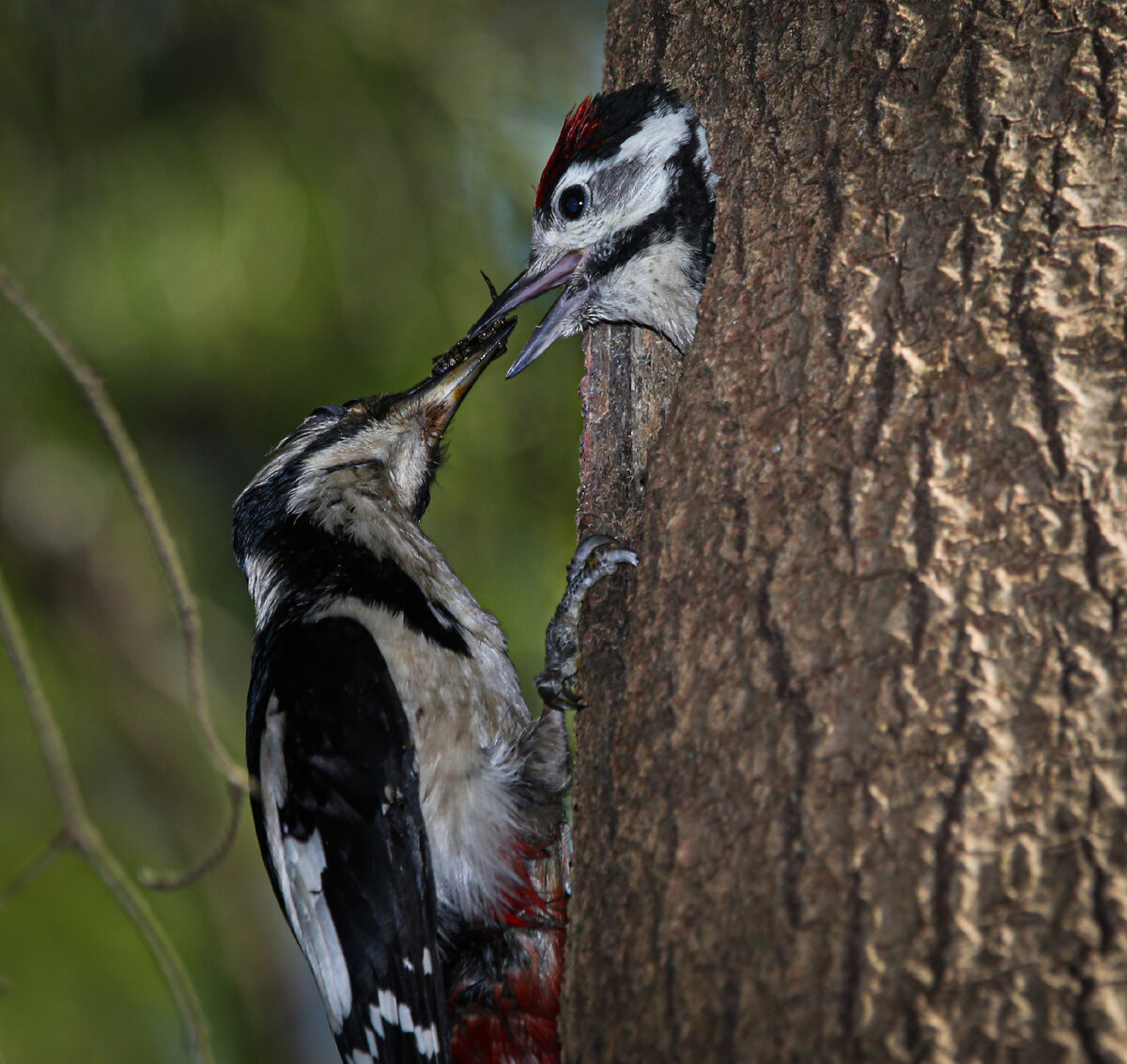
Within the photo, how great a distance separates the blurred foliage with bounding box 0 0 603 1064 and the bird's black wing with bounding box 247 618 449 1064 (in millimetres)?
520

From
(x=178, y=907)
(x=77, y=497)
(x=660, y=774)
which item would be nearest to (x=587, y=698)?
(x=660, y=774)

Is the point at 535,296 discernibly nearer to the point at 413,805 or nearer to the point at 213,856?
the point at 413,805

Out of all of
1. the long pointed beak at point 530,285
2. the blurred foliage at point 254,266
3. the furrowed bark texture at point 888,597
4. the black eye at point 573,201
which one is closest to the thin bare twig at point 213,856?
the furrowed bark texture at point 888,597

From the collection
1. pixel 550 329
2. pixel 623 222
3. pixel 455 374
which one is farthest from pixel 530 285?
pixel 455 374

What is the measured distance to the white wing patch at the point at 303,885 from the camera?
2113 mm

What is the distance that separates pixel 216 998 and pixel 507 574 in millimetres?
1221

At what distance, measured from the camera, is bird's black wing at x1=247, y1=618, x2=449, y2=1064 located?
203cm

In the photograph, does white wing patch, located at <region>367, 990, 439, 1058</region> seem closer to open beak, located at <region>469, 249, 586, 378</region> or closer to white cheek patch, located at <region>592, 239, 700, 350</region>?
open beak, located at <region>469, 249, 586, 378</region>

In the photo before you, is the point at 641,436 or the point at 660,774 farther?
the point at 641,436

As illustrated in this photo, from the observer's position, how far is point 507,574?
2953 mm

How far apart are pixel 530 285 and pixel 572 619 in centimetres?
72

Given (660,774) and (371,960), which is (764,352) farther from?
(371,960)

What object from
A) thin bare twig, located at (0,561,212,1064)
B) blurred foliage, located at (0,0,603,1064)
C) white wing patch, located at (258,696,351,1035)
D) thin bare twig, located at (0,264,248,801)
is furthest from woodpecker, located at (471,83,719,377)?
thin bare twig, located at (0,561,212,1064)

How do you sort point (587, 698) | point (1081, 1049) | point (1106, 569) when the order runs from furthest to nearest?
point (587, 698), point (1106, 569), point (1081, 1049)
